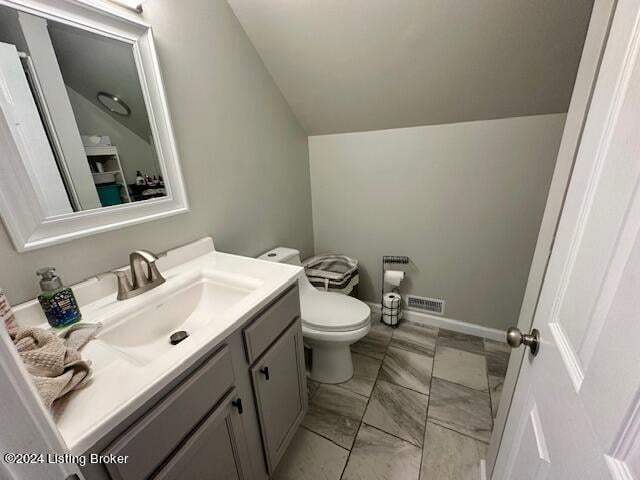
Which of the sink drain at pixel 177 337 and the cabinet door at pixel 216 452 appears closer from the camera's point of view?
the cabinet door at pixel 216 452

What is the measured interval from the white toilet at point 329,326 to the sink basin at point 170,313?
0.53 metres

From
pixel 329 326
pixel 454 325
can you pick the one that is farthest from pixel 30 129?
pixel 454 325

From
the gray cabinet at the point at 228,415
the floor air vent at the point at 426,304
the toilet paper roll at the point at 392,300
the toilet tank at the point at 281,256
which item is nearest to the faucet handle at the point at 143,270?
the gray cabinet at the point at 228,415

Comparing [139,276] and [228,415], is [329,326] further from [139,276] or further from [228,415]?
[139,276]

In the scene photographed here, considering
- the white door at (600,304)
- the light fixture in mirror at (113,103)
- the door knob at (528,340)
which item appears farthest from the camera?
the light fixture in mirror at (113,103)

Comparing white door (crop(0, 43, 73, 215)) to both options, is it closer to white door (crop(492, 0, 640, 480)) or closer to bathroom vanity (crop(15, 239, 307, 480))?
bathroom vanity (crop(15, 239, 307, 480))

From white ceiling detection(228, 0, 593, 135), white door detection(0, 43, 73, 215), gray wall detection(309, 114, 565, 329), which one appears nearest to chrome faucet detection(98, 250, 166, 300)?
white door detection(0, 43, 73, 215)

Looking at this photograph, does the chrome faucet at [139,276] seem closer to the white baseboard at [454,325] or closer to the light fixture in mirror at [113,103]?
the light fixture in mirror at [113,103]

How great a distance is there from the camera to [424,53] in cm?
131

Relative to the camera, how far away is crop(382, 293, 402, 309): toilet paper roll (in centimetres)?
202

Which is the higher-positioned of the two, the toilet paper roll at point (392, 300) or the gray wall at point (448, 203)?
the gray wall at point (448, 203)

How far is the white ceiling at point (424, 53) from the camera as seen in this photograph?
112 centimetres

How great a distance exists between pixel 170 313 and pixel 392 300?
150cm

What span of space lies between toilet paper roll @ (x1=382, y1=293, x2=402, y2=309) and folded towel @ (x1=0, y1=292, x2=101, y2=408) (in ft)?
5.80
